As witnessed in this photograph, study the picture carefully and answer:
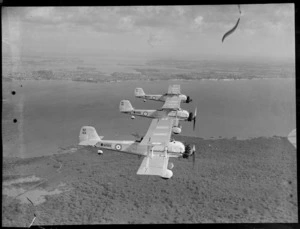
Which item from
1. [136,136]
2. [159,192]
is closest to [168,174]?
[159,192]

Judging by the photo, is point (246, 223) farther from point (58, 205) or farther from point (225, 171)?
point (58, 205)

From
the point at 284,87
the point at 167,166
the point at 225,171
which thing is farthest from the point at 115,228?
the point at 284,87

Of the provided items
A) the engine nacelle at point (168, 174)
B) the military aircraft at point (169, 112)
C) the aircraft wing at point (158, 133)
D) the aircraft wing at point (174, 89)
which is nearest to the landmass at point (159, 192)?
the engine nacelle at point (168, 174)

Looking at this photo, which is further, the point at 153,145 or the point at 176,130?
the point at 176,130

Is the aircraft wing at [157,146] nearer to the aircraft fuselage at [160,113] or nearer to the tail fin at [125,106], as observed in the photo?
the aircraft fuselage at [160,113]

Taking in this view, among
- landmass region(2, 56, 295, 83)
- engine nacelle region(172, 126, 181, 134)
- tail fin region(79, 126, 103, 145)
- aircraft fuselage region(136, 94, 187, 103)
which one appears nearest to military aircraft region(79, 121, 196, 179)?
tail fin region(79, 126, 103, 145)

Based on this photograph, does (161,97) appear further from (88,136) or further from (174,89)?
(88,136)
